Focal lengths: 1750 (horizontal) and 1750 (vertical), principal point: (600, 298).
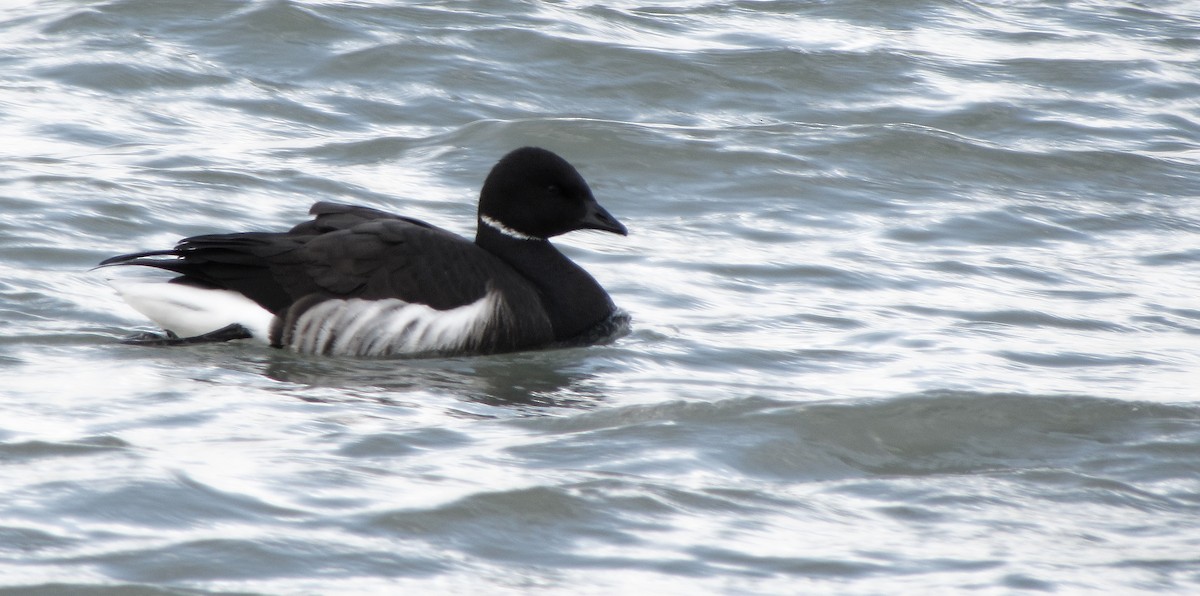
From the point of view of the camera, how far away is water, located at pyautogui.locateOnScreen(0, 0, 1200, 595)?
5.57 m

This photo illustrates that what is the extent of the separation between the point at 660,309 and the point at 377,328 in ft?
5.73

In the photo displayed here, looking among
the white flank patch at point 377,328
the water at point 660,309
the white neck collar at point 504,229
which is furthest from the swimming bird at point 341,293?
the white neck collar at point 504,229

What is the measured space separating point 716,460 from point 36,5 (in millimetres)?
11069

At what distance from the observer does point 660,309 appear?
9.07 m

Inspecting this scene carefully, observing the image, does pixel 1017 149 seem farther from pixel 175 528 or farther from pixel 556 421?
pixel 175 528

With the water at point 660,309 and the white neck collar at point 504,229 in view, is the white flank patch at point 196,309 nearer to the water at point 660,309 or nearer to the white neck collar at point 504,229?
the water at point 660,309

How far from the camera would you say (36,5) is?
15578 mm

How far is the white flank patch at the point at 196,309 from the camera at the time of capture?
796cm

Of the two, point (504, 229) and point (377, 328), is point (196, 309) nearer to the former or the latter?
point (377, 328)

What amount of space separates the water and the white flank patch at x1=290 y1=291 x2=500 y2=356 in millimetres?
126

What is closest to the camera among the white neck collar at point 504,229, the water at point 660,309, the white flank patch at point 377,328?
the water at point 660,309

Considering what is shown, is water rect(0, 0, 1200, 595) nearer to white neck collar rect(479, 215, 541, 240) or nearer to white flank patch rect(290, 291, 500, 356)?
white flank patch rect(290, 291, 500, 356)

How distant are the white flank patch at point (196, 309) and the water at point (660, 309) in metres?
0.13

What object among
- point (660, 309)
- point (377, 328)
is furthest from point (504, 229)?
point (377, 328)
